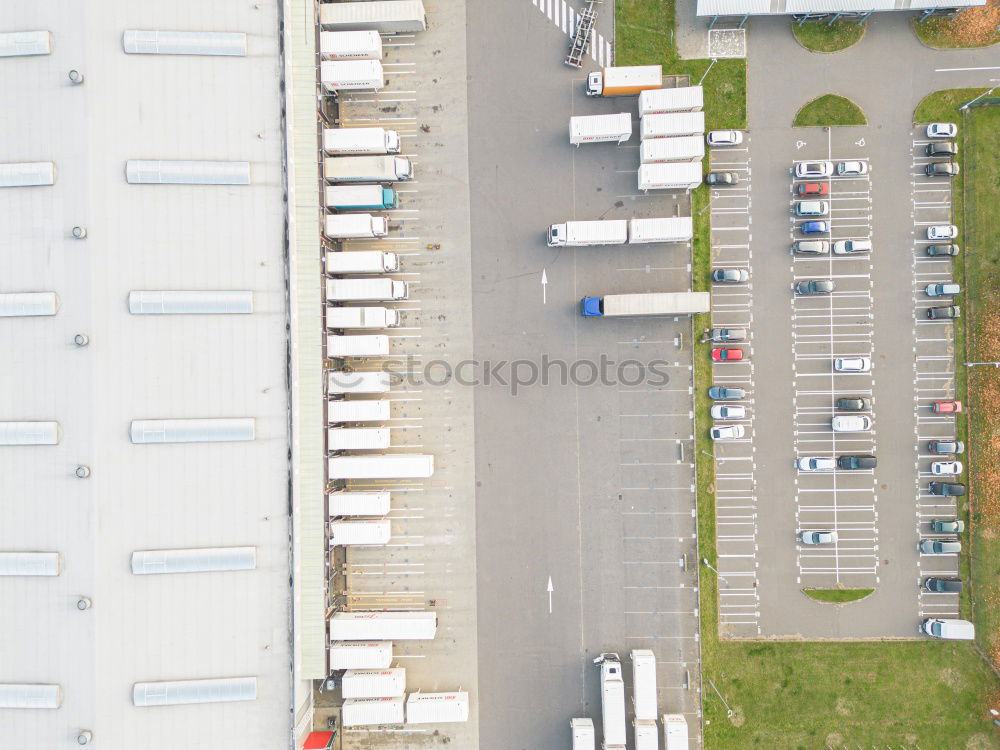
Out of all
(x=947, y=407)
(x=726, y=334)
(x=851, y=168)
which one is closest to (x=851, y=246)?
(x=851, y=168)

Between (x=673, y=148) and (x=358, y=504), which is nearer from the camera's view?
(x=358, y=504)

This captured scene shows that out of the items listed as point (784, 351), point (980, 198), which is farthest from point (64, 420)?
point (980, 198)

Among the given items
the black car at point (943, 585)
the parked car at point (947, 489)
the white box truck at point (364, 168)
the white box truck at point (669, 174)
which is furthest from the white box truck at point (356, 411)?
the black car at point (943, 585)

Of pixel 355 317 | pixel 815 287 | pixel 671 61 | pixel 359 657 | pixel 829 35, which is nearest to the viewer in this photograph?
pixel 359 657

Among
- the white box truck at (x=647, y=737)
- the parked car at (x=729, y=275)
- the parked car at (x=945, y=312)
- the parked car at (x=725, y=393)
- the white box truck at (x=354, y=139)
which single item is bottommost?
the white box truck at (x=647, y=737)

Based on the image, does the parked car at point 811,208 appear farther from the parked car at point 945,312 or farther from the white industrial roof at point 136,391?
the white industrial roof at point 136,391

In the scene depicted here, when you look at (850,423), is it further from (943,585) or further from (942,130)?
(942,130)
